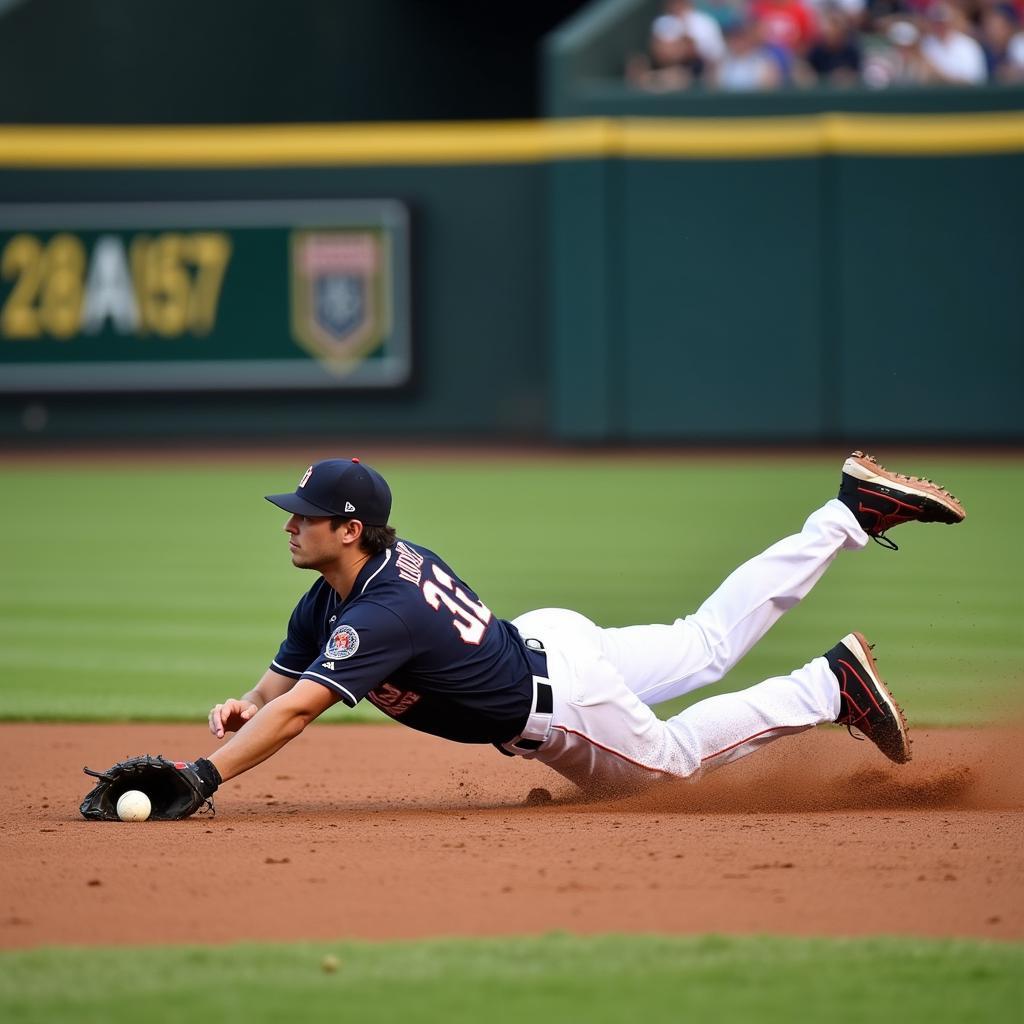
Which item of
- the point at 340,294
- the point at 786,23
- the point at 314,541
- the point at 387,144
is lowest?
the point at 340,294

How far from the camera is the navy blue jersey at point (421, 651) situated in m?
4.47

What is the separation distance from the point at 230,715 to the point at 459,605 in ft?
2.36

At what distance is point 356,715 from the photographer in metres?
7.37

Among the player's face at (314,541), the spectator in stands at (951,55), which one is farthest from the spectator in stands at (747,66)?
the player's face at (314,541)

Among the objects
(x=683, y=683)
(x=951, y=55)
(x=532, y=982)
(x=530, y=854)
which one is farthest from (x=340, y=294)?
(x=532, y=982)

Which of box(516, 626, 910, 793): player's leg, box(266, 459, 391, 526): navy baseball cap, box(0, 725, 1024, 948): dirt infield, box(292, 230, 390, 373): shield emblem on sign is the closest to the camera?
box(0, 725, 1024, 948): dirt infield

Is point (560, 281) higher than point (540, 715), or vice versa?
point (540, 715)

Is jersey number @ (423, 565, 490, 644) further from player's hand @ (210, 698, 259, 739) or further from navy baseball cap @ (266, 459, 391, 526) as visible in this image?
player's hand @ (210, 698, 259, 739)

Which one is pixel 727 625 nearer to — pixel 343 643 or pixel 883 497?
pixel 883 497

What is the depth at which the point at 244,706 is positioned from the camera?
15.7 feet

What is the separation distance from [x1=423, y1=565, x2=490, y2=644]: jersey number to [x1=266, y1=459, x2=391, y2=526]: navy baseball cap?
0.80 ft

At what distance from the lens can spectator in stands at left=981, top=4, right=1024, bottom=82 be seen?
1697 cm

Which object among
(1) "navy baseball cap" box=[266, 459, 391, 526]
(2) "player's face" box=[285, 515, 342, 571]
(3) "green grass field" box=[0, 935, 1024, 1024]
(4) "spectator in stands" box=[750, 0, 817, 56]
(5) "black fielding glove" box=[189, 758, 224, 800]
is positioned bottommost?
(5) "black fielding glove" box=[189, 758, 224, 800]

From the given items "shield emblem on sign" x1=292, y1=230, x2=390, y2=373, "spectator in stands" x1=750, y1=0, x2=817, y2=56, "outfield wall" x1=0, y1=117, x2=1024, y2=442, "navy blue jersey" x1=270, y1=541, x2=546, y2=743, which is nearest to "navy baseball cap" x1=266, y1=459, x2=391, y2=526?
"navy blue jersey" x1=270, y1=541, x2=546, y2=743
